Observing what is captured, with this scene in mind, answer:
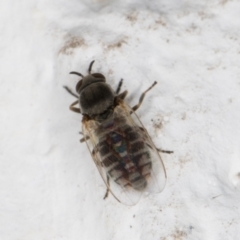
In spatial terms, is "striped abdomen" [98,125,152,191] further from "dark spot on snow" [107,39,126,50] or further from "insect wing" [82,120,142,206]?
"dark spot on snow" [107,39,126,50]

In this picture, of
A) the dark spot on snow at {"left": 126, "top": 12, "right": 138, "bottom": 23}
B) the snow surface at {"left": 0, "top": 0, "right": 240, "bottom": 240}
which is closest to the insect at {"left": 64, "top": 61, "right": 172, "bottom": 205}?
the snow surface at {"left": 0, "top": 0, "right": 240, "bottom": 240}

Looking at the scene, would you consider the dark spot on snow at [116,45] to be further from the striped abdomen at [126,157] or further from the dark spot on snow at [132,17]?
the striped abdomen at [126,157]

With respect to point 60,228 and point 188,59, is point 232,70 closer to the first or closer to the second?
point 188,59

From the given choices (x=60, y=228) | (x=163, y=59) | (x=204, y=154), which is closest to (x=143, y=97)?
(x=163, y=59)

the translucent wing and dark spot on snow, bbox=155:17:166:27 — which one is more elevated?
dark spot on snow, bbox=155:17:166:27

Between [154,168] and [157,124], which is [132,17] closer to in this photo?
[157,124]

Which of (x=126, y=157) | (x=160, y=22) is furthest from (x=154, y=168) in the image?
(x=160, y=22)
